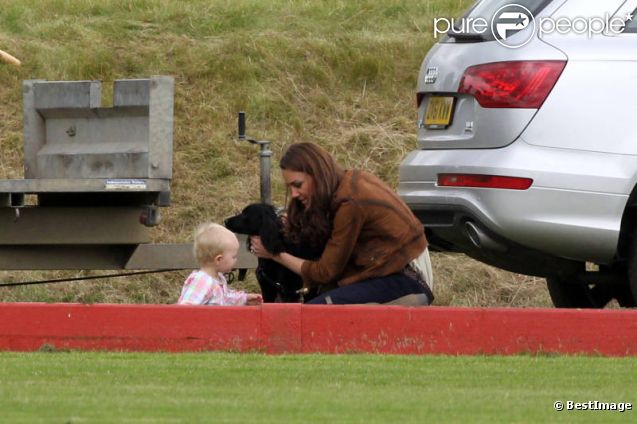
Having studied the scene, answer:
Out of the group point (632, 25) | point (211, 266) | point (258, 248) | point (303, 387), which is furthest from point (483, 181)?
point (303, 387)

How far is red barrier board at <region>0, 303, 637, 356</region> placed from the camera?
764cm

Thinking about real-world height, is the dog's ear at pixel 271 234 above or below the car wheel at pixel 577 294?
above

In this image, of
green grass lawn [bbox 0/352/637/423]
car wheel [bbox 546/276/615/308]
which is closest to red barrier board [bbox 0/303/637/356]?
green grass lawn [bbox 0/352/637/423]

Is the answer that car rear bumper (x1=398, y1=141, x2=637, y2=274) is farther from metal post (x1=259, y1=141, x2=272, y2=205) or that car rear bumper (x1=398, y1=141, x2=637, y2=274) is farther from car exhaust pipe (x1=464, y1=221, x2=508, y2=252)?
metal post (x1=259, y1=141, x2=272, y2=205)

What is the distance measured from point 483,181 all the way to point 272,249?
4.27 feet

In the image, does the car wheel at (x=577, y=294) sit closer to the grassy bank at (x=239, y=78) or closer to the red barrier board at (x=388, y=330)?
the red barrier board at (x=388, y=330)

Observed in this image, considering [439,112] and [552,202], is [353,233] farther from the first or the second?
[552,202]

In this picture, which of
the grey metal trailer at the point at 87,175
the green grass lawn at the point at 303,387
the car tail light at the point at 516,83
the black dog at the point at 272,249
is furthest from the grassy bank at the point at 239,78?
the green grass lawn at the point at 303,387

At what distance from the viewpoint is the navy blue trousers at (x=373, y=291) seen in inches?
317

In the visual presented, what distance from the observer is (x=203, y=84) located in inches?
637

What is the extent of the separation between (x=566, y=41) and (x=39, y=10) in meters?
11.6

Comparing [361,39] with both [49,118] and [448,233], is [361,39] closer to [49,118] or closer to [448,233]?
[49,118]

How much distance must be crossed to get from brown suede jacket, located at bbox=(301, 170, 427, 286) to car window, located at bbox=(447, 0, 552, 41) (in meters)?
1.03

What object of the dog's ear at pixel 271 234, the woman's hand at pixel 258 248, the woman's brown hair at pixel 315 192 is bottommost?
the woman's hand at pixel 258 248
